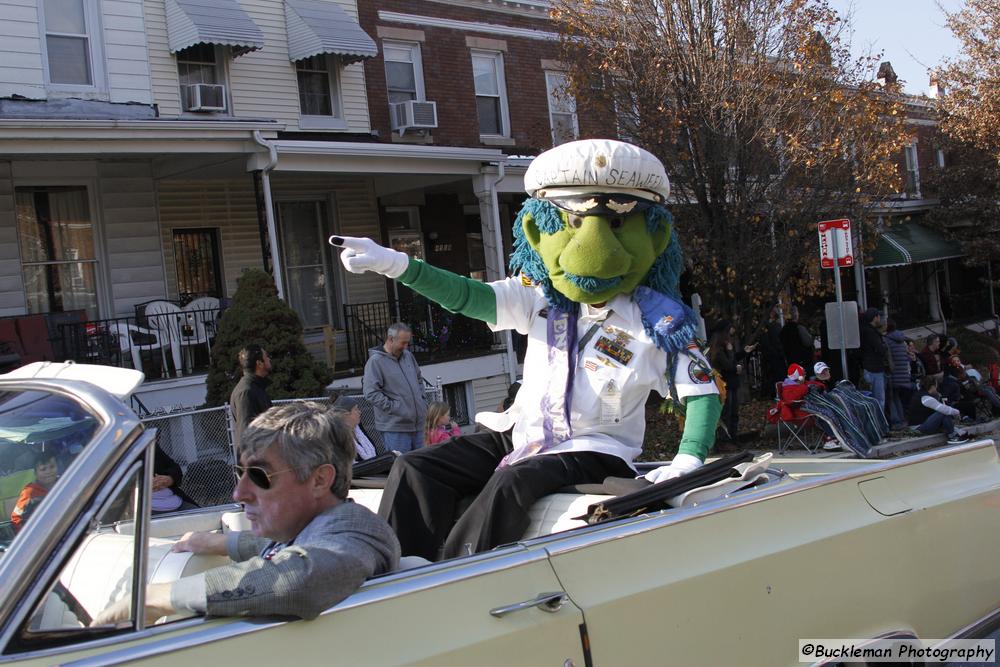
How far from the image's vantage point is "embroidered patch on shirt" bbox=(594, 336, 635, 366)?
13.0 ft

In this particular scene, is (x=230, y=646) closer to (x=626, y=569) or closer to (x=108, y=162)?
(x=626, y=569)

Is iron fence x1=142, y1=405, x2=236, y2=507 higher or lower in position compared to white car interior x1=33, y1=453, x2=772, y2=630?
lower

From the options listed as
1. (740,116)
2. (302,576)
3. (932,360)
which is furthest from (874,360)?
(302,576)

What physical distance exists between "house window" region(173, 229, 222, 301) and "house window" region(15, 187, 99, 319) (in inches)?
53.4

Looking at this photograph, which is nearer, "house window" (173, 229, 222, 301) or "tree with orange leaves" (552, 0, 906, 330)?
"tree with orange leaves" (552, 0, 906, 330)

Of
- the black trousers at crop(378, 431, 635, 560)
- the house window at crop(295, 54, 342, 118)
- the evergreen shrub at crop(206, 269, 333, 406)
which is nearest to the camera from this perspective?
the black trousers at crop(378, 431, 635, 560)

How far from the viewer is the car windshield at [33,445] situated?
208cm

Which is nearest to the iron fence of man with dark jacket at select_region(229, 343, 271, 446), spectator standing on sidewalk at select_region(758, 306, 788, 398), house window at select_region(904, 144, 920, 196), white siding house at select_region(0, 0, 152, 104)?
man with dark jacket at select_region(229, 343, 271, 446)

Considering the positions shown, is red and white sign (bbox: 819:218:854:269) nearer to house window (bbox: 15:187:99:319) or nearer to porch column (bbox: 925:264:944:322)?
house window (bbox: 15:187:99:319)

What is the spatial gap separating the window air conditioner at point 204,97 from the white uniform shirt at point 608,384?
1097 centimetres

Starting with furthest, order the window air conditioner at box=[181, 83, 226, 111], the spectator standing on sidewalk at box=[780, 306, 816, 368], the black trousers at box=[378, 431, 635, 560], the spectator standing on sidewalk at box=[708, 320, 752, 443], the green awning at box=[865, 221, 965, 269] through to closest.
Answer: the green awning at box=[865, 221, 965, 269] < the spectator standing on sidewalk at box=[780, 306, 816, 368] < the window air conditioner at box=[181, 83, 226, 111] < the spectator standing on sidewalk at box=[708, 320, 752, 443] < the black trousers at box=[378, 431, 635, 560]

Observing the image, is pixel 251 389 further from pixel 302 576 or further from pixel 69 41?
pixel 69 41

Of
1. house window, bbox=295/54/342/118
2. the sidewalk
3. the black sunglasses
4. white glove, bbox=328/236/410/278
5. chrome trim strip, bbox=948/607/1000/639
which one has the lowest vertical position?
the sidewalk

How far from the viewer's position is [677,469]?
11.8 feet
